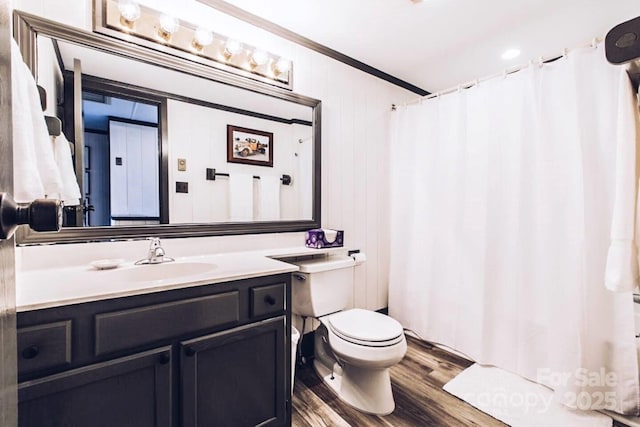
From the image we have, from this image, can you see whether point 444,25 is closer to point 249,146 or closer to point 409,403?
point 249,146

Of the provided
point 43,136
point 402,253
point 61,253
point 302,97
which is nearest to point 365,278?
point 402,253

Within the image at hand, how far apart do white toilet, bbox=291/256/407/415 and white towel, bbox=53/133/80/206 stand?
Result: 1.16 meters

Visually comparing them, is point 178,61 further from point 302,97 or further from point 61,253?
point 61,253

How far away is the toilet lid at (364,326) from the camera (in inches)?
60.7

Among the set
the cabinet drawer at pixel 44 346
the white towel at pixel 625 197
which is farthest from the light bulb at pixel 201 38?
the white towel at pixel 625 197

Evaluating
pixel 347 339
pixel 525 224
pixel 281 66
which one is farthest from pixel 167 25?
pixel 525 224

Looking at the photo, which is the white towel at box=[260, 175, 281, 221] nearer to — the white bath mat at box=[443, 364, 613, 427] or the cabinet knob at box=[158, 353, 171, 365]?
the cabinet knob at box=[158, 353, 171, 365]

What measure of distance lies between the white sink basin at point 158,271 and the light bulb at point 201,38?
1.18 m

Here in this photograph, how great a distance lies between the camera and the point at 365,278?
2.46m

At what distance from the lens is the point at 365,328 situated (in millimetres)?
1635

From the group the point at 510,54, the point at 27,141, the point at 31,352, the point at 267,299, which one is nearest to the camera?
the point at 31,352

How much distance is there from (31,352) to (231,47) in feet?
5.35

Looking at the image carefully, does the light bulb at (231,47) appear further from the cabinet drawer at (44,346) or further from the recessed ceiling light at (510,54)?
the recessed ceiling light at (510,54)

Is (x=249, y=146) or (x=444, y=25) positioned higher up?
(x=444, y=25)
